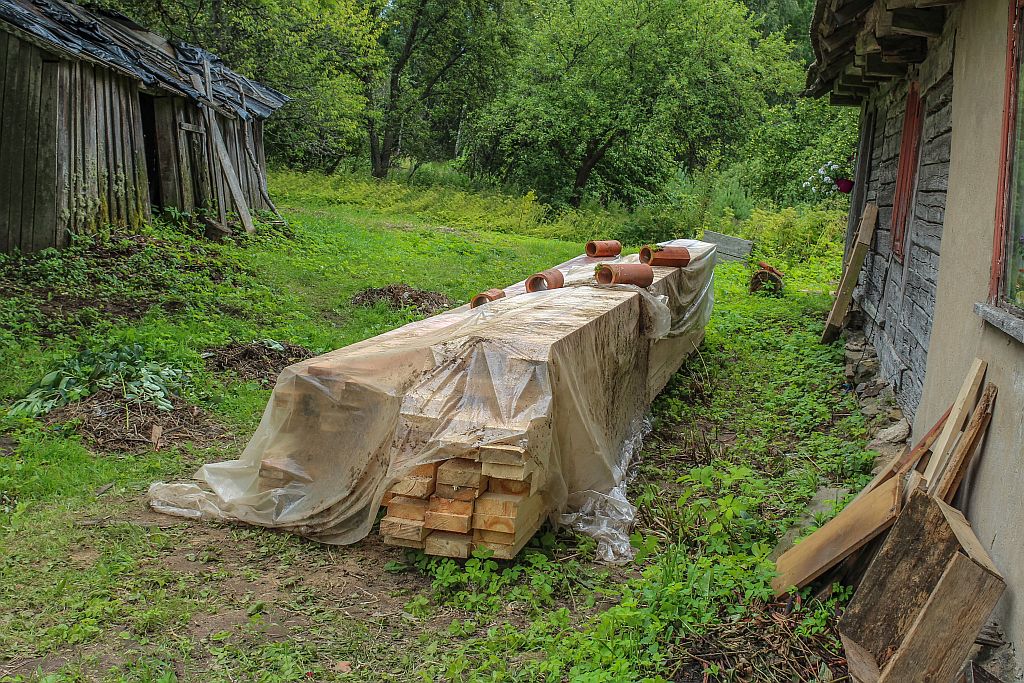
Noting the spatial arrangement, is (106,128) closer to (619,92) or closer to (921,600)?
(921,600)

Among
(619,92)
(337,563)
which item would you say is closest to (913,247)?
(337,563)

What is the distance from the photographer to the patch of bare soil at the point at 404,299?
1033cm

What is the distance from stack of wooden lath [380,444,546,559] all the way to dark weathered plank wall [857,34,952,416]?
287 cm

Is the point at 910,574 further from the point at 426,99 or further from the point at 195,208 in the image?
the point at 426,99

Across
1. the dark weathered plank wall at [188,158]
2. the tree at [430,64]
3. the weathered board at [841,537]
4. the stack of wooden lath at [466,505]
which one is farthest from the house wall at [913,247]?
the tree at [430,64]

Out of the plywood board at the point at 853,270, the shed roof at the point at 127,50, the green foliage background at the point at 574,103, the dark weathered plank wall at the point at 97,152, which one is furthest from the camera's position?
the green foliage background at the point at 574,103

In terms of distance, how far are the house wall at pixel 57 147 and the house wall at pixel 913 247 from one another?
8.41 meters

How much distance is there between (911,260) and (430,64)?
1997 cm

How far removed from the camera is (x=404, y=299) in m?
10.4

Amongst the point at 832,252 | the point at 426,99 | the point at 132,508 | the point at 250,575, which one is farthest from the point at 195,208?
the point at 426,99

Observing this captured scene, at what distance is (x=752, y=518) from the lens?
4.83 m

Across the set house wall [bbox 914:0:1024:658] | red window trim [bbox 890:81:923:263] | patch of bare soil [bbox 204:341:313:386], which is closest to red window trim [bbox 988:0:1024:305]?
house wall [bbox 914:0:1024:658]

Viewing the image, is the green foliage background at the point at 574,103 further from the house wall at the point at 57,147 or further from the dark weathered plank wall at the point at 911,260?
the dark weathered plank wall at the point at 911,260

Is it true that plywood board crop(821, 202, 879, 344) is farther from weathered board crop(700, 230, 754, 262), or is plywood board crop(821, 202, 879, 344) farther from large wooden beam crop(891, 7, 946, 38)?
weathered board crop(700, 230, 754, 262)
